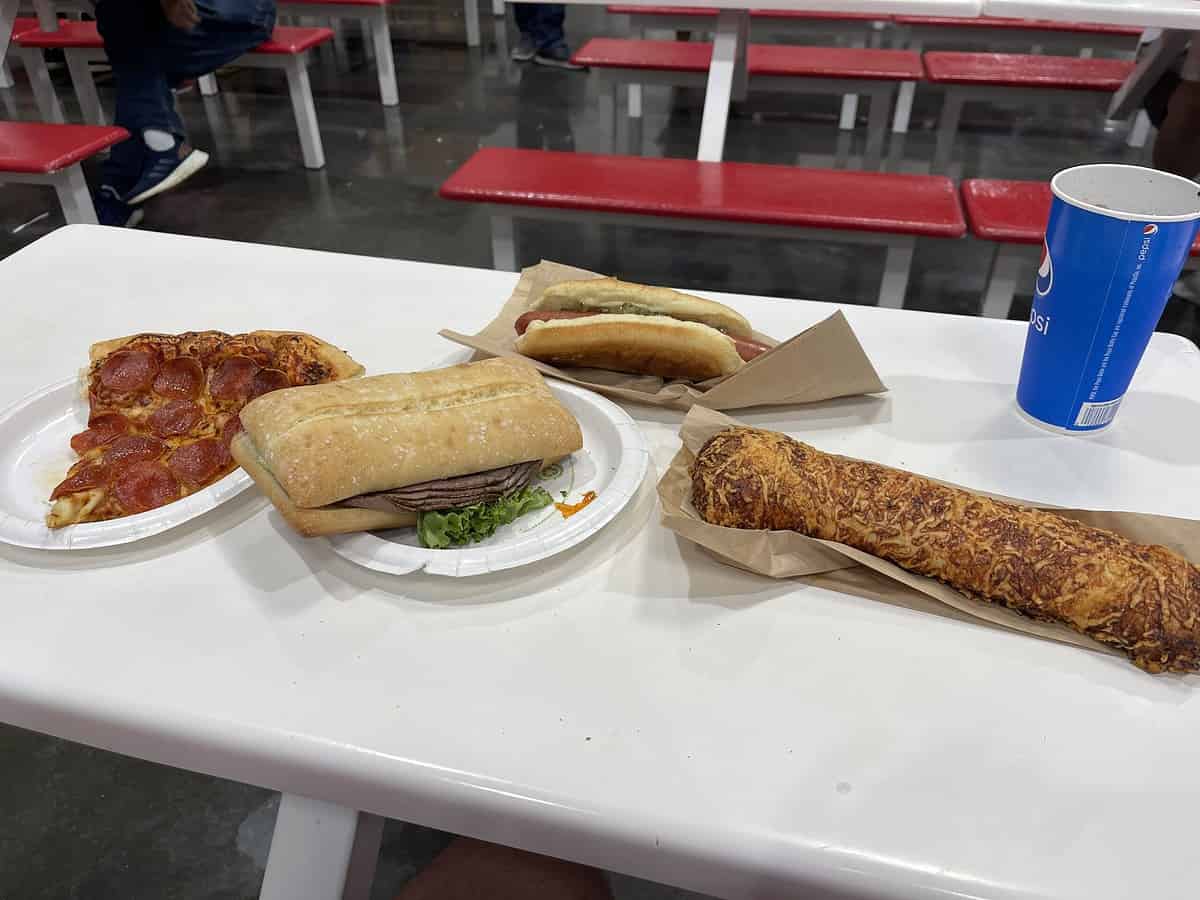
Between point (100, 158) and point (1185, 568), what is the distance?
5.92 m

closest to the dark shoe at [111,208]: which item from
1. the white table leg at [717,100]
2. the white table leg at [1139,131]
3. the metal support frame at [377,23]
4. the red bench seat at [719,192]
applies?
the metal support frame at [377,23]

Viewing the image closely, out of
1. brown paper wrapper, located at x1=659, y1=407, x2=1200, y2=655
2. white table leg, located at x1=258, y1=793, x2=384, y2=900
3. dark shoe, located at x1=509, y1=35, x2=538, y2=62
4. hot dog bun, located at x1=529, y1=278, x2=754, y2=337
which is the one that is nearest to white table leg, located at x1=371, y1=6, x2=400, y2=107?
dark shoe, located at x1=509, y1=35, x2=538, y2=62

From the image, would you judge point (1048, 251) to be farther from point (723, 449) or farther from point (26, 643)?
point (26, 643)

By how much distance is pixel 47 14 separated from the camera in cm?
494

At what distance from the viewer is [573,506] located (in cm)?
98

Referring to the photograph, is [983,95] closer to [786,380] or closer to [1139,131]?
[1139,131]

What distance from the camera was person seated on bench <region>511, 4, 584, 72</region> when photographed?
269 inches

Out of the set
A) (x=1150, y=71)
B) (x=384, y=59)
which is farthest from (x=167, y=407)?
(x=384, y=59)

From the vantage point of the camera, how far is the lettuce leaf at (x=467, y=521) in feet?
2.99

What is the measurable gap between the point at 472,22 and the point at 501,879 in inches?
302

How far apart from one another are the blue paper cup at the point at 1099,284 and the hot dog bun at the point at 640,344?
0.41 m

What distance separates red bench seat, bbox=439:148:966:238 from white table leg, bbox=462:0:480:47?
5.08 m

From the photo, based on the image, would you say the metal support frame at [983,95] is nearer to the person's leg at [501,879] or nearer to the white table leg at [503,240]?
the white table leg at [503,240]

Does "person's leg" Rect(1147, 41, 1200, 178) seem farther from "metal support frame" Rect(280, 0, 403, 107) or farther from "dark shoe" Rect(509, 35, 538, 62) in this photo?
"dark shoe" Rect(509, 35, 538, 62)
